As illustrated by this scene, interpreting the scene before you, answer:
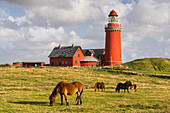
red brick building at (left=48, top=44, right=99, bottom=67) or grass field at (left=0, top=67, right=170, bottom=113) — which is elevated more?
red brick building at (left=48, top=44, right=99, bottom=67)

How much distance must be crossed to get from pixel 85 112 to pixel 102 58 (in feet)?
262

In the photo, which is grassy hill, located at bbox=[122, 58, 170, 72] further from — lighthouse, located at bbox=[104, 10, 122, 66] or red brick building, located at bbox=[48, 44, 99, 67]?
red brick building, located at bbox=[48, 44, 99, 67]

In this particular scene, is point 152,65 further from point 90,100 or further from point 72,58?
point 90,100

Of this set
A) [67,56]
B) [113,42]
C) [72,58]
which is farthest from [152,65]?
[67,56]

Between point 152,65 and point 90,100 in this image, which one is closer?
point 90,100

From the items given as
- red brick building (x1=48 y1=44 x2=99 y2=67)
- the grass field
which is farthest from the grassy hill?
the grass field

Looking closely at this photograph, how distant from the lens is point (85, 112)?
14.1m

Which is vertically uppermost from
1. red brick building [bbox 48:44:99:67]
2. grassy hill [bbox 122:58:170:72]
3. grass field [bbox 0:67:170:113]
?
red brick building [bbox 48:44:99:67]

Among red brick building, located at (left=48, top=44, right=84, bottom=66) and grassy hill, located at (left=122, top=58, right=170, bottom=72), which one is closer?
grassy hill, located at (left=122, top=58, right=170, bottom=72)

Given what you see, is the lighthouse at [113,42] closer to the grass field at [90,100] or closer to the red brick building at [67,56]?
the red brick building at [67,56]

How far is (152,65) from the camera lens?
→ 3044 inches

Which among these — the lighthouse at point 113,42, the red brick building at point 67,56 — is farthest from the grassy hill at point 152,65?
the red brick building at point 67,56

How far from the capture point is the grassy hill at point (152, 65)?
240 ft

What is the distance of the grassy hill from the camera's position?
240 ft
